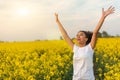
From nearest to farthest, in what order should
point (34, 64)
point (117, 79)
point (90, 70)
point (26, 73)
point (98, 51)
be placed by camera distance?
point (90, 70), point (117, 79), point (26, 73), point (34, 64), point (98, 51)

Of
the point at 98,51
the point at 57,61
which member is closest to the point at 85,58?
the point at 57,61

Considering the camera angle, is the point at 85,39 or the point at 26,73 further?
the point at 26,73

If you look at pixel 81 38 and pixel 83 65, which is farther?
pixel 81 38

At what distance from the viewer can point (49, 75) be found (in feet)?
34.2

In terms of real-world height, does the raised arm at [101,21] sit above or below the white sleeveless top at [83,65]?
above

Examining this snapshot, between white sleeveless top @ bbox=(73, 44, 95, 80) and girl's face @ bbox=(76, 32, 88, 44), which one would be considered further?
girl's face @ bbox=(76, 32, 88, 44)

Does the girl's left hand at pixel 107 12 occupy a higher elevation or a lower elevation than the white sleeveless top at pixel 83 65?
higher

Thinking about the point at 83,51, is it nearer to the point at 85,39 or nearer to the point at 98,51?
the point at 85,39

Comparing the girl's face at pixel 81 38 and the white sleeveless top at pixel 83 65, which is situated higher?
the girl's face at pixel 81 38

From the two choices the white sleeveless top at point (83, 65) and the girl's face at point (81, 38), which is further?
the girl's face at point (81, 38)

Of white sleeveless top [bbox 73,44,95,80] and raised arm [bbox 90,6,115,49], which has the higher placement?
raised arm [bbox 90,6,115,49]

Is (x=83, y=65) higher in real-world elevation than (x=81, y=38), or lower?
lower

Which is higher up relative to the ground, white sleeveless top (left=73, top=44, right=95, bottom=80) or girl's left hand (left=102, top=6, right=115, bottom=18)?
girl's left hand (left=102, top=6, right=115, bottom=18)

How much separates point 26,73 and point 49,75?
583mm
